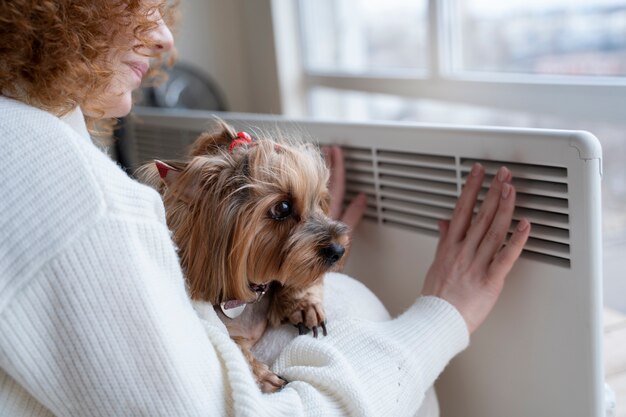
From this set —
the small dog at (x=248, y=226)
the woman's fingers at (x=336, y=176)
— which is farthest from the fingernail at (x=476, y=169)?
the woman's fingers at (x=336, y=176)

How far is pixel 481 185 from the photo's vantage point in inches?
45.8

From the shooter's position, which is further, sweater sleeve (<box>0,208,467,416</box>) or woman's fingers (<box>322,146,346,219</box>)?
woman's fingers (<box>322,146,346,219</box>)

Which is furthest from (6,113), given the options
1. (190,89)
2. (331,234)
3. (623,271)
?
(190,89)

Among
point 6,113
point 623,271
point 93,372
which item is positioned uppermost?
point 6,113

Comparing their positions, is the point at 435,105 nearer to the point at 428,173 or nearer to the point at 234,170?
the point at 428,173

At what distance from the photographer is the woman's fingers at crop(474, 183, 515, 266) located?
110 cm

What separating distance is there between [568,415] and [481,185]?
39 cm

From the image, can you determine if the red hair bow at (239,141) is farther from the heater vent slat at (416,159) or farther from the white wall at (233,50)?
the white wall at (233,50)

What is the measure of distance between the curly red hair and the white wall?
175 cm

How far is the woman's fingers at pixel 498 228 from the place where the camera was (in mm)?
1101

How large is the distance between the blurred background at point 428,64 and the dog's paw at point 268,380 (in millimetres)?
939

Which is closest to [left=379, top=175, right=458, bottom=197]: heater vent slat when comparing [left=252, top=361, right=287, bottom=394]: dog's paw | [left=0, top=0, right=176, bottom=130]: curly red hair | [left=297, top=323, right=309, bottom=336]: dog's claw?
[left=297, top=323, right=309, bottom=336]: dog's claw

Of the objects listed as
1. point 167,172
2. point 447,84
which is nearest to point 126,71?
point 167,172

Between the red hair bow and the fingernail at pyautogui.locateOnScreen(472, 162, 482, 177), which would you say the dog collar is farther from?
the fingernail at pyautogui.locateOnScreen(472, 162, 482, 177)
